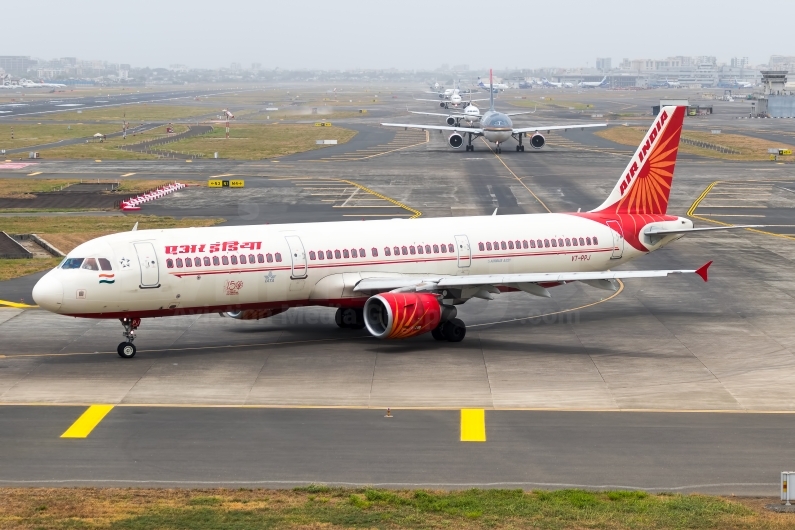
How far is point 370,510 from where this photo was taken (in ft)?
78.5

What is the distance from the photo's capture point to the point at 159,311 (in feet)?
127

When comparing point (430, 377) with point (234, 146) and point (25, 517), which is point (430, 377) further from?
point (234, 146)

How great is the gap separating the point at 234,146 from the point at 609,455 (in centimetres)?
11773

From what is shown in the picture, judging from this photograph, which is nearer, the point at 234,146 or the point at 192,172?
the point at 192,172

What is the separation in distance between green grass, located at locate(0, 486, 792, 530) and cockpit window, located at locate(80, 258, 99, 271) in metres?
13.1

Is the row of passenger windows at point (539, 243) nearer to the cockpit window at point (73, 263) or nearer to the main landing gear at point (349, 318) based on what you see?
the main landing gear at point (349, 318)

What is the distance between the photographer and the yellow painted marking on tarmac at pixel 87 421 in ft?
98.6

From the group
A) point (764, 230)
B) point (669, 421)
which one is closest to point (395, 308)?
point (669, 421)

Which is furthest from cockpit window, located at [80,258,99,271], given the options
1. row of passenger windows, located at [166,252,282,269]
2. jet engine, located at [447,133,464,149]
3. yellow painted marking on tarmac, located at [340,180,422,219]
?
jet engine, located at [447,133,464,149]

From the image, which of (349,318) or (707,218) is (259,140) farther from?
(349,318)

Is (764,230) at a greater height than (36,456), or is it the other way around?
(36,456)

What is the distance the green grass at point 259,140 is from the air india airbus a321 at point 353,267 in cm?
8317

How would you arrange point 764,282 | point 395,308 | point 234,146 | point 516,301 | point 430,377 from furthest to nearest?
point 234,146 < point 764,282 < point 516,301 < point 395,308 < point 430,377

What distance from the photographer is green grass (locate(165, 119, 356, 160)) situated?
133m
